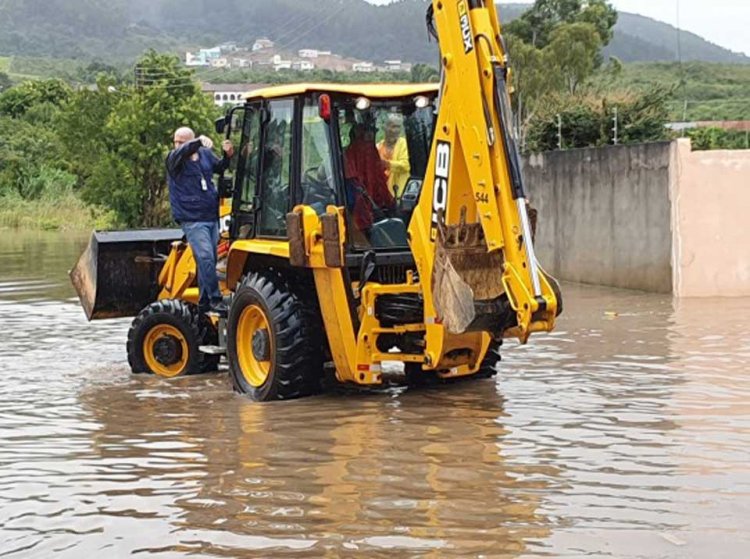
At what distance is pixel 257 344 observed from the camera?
10375 millimetres

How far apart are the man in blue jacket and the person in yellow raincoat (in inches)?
67.7

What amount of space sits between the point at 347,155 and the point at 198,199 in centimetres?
192

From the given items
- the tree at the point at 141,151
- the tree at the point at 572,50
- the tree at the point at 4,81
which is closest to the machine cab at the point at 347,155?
the tree at the point at 141,151

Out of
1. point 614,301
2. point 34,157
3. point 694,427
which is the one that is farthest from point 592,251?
point 34,157

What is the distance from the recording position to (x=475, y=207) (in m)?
9.21

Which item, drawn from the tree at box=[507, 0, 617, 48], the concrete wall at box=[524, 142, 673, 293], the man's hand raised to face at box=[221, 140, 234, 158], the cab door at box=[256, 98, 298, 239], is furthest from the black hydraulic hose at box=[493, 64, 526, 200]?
the tree at box=[507, 0, 617, 48]

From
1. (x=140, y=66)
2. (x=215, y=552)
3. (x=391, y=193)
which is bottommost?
(x=215, y=552)

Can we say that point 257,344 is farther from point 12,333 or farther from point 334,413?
point 12,333

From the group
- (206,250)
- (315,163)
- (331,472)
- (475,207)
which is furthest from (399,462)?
(206,250)

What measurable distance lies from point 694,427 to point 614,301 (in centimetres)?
861

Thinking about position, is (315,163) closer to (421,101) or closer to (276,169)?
(276,169)

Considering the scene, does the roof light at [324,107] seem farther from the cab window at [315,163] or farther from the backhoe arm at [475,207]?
the backhoe arm at [475,207]

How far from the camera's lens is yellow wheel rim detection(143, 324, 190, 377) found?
39.3 ft

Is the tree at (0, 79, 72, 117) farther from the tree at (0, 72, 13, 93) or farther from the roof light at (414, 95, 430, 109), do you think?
the roof light at (414, 95, 430, 109)
